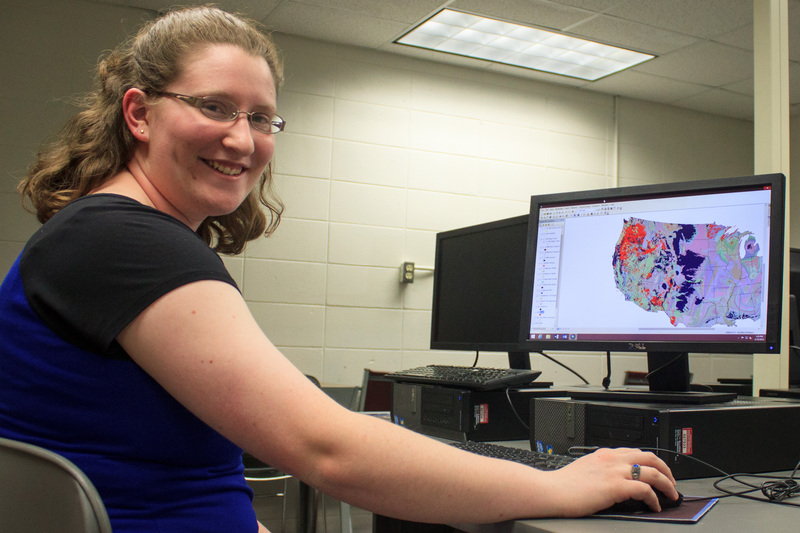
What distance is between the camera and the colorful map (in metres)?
1.24

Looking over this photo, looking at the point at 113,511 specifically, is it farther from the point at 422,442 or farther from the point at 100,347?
the point at 422,442

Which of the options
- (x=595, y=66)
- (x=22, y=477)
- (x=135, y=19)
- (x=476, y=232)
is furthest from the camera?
(x=595, y=66)

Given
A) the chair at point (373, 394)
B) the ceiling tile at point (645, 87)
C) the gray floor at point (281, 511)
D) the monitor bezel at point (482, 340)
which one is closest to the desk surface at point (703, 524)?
the monitor bezel at point (482, 340)

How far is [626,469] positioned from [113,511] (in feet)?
2.00

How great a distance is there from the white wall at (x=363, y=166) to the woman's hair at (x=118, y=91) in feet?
10.3

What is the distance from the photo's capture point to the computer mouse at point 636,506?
2.88ft

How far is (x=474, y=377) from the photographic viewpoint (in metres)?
1.62

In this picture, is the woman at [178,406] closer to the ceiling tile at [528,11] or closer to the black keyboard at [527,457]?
the black keyboard at [527,457]

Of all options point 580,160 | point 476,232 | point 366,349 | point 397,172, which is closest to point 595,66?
point 580,160

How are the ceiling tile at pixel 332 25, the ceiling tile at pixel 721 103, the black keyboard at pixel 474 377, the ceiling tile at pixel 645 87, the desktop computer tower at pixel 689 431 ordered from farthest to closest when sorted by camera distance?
1. the ceiling tile at pixel 721 103
2. the ceiling tile at pixel 645 87
3. the ceiling tile at pixel 332 25
4. the black keyboard at pixel 474 377
5. the desktop computer tower at pixel 689 431

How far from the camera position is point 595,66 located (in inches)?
191

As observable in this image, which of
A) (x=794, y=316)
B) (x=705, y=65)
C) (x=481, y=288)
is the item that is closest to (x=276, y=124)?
(x=481, y=288)

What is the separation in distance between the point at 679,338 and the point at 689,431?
196 mm

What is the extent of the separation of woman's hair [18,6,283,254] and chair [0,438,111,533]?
0.41 metres
